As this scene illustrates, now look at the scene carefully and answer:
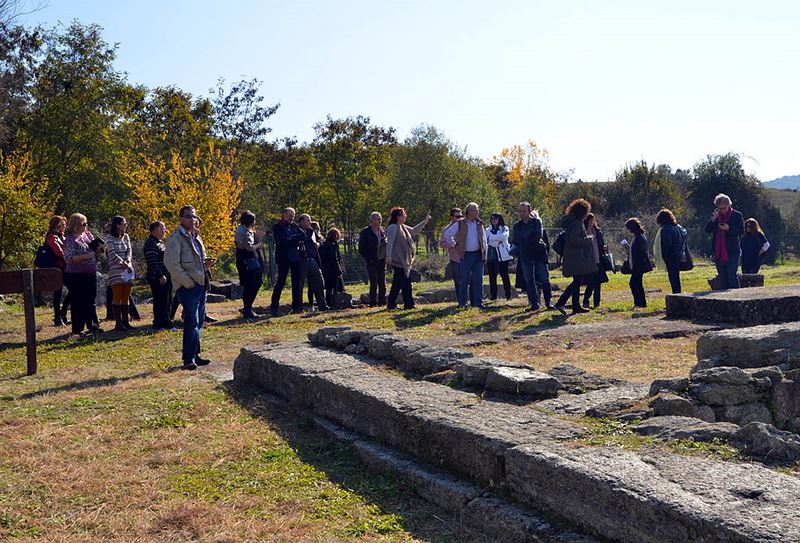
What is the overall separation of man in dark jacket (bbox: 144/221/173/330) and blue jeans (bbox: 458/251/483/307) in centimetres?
488

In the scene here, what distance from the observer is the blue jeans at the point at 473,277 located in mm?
13961

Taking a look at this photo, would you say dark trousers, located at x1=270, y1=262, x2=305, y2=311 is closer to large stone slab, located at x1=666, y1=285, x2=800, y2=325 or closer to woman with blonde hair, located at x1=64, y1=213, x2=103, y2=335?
woman with blonde hair, located at x1=64, y1=213, x2=103, y2=335

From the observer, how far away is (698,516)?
10.6 feet

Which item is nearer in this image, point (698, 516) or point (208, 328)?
point (698, 516)

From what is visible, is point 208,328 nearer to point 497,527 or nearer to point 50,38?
point 497,527

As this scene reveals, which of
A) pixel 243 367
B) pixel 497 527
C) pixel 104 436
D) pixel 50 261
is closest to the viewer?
pixel 497 527

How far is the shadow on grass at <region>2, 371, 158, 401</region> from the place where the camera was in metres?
7.93

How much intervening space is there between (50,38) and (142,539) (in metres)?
32.7

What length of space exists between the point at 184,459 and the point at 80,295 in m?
7.57

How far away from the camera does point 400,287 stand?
48.8ft

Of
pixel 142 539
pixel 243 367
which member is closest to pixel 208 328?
pixel 243 367

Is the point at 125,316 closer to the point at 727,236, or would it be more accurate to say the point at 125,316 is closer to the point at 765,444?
the point at 727,236

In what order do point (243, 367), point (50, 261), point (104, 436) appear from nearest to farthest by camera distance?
point (104, 436) → point (243, 367) → point (50, 261)

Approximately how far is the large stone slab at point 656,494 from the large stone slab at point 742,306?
7099 mm
